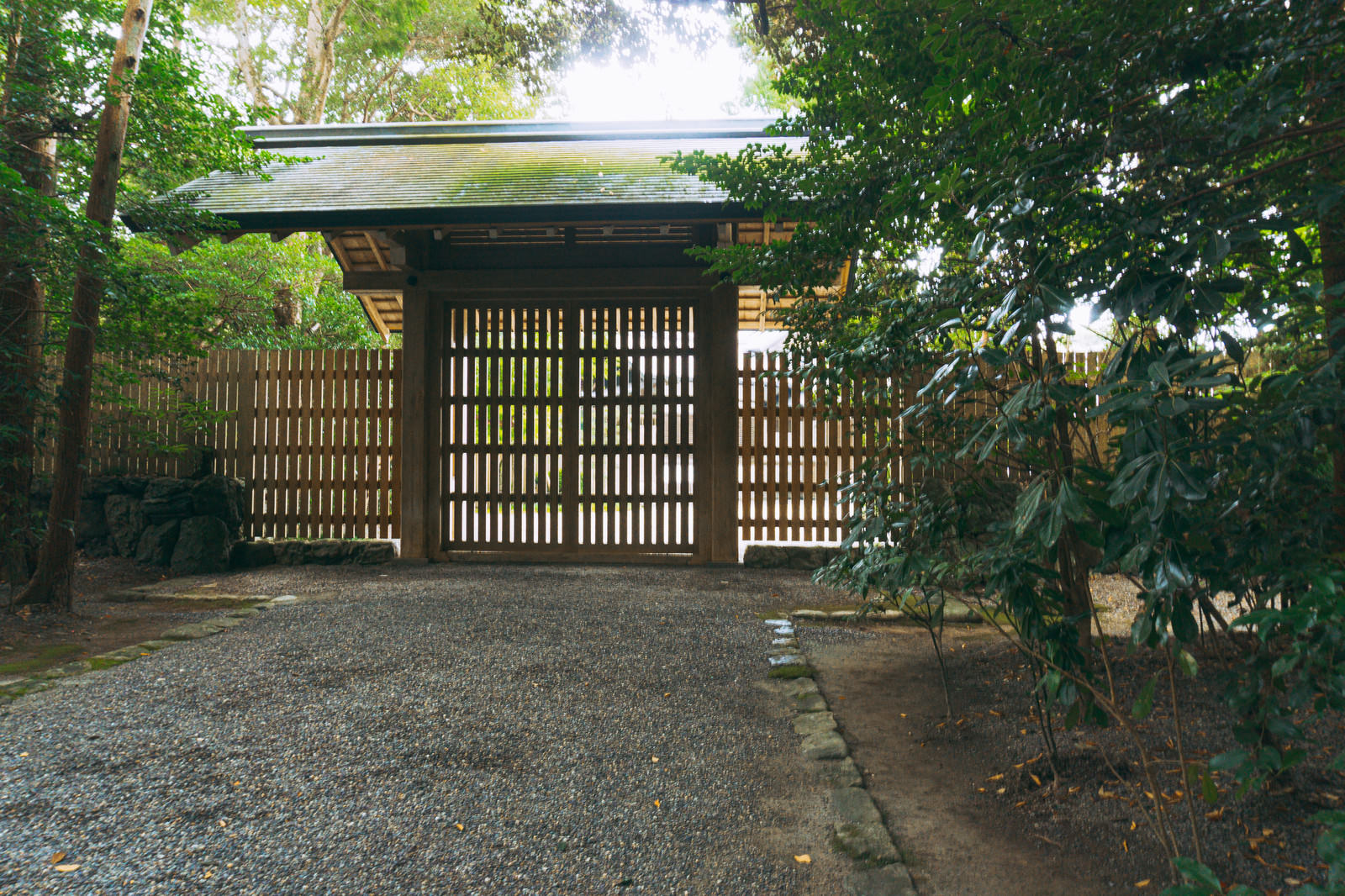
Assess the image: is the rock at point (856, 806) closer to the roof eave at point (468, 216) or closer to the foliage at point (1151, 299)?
the foliage at point (1151, 299)

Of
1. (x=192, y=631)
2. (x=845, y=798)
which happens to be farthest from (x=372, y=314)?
(x=845, y=798)

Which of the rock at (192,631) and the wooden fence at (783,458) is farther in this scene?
the wooden fence at (783,458)

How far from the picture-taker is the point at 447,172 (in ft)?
24.0

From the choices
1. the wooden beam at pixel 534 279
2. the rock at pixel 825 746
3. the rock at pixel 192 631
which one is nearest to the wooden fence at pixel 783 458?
the wooden beam at pixel 534 279

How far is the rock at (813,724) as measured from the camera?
2.93 meters

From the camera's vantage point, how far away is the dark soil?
1929 millimetres

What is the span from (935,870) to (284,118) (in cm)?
1877

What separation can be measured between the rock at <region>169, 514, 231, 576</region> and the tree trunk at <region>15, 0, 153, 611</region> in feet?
5.53

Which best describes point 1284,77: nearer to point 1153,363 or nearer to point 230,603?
point 1153,363

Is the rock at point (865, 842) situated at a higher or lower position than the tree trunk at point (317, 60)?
lower

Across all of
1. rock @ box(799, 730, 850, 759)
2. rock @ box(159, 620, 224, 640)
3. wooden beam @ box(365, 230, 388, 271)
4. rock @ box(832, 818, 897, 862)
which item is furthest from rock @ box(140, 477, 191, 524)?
rock @ box(832, 818, 897, 862)

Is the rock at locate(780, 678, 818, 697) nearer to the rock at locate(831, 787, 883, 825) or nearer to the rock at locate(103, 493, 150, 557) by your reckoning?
the rock at locate(831, 787, 883, 825)

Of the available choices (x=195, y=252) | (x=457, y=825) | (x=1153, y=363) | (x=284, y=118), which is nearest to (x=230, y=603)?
(x=457, y=825)

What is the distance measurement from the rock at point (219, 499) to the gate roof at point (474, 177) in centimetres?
228
